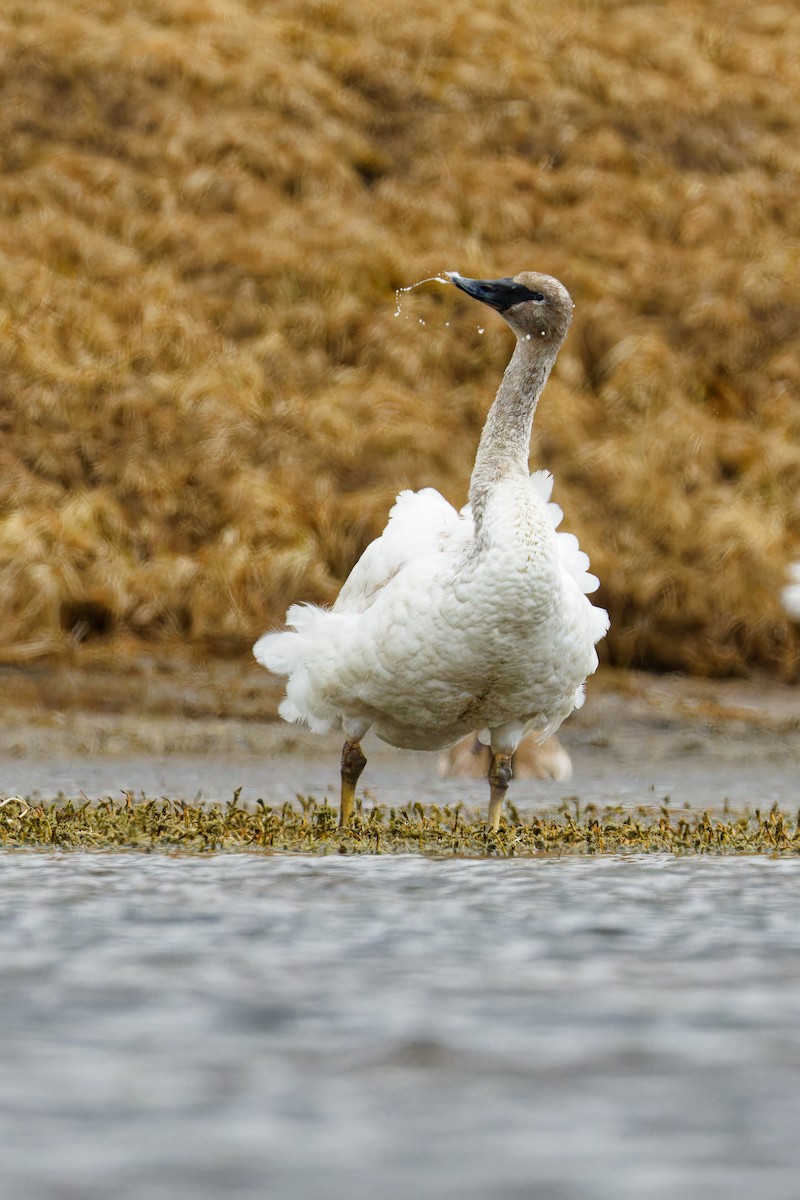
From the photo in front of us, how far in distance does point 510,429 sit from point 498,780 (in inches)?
53.8

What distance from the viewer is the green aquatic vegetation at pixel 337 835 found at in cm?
572

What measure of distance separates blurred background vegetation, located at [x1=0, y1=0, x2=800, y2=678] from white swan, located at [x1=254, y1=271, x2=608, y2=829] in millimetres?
6497

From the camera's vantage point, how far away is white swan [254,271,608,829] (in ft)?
20.9

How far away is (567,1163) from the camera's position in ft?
7.00

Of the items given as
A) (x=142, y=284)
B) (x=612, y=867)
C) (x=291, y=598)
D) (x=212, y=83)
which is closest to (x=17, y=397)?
(x=142, y=284)

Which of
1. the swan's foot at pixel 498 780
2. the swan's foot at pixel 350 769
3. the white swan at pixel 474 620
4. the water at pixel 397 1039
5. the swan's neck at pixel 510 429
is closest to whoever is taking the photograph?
the water at pixel 397 1039

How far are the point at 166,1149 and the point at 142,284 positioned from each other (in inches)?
647

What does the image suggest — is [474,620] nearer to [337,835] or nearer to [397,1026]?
[337,835]

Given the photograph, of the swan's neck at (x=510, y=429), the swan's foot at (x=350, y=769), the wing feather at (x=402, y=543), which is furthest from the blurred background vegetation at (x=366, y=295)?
the swan's neck at (x=510, y=429)

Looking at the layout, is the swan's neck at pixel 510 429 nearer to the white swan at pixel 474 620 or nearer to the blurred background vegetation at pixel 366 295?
the white swan at pixel 474 620

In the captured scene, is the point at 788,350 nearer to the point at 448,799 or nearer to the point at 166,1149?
the point at 448,799

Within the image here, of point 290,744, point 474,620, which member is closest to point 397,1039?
point 474,620

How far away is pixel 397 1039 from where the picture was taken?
285 centimetres

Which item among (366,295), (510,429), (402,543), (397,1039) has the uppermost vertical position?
(366,295)
